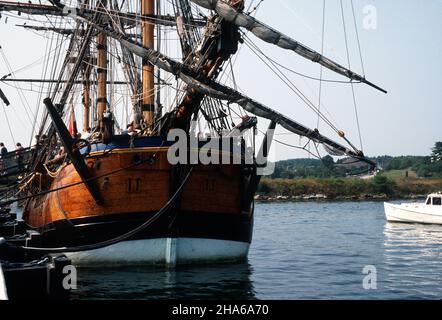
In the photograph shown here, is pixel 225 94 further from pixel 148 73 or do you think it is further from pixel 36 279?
pixel 36 279

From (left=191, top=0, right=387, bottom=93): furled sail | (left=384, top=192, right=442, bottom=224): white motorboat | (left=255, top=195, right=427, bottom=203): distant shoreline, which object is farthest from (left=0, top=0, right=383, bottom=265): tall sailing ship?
(left=255, top=195, right=427, bottom=203): distant shoreline

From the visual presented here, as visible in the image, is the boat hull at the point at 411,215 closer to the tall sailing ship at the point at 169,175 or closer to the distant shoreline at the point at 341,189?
the tall sailing ship at the point at 169,175

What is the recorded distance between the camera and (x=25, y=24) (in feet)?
136

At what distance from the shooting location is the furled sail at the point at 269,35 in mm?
17172

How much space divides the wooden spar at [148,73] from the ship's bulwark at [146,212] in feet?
10.6

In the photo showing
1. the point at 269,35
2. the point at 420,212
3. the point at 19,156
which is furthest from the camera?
the point at 420,212

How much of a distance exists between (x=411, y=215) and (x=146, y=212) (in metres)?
29.3

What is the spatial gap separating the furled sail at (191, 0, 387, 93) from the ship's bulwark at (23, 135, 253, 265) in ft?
13.9

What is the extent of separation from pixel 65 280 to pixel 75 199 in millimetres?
6244

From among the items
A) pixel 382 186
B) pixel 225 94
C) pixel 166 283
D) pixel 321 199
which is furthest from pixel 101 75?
pixel 382 186

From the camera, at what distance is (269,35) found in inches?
690

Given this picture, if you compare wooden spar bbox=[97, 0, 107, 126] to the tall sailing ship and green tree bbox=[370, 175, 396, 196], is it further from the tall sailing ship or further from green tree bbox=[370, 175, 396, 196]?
green tree bbox=[370, 175, 396, 196]
